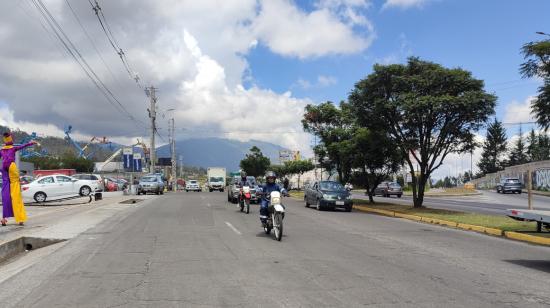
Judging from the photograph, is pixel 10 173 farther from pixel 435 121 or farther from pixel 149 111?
pixel 149 111

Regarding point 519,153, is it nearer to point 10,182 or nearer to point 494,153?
point 494,153

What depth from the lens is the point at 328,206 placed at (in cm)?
2534

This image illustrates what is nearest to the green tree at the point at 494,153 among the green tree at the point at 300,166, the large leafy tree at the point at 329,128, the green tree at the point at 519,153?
the green tree at the point at 519,153

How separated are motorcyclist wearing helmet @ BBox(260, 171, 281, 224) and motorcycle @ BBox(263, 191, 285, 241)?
191 mm

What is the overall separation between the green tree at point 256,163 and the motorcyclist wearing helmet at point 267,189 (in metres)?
87.7

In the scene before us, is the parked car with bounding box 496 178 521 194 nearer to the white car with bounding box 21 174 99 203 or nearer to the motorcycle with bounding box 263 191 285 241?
the white car with bounding box 21 174 99 203

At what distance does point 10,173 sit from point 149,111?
4328cm

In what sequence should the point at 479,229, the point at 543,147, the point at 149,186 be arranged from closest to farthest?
1. the point at 479,229
2. the point at 149,186
3. the point at 543,147

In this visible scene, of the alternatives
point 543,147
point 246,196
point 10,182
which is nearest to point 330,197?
point 246,196

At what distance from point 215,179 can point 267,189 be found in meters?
48.4

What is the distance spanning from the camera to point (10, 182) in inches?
530

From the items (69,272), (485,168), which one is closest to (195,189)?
(69,272)

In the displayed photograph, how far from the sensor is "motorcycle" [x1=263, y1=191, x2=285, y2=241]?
12516mm

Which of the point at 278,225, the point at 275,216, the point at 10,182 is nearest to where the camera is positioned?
the point at 278,225
